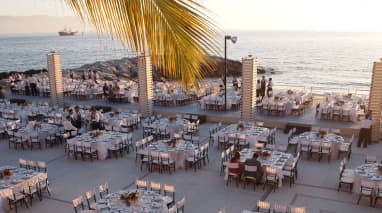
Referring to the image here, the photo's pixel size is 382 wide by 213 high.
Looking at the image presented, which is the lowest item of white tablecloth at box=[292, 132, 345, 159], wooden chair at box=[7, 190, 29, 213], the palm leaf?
wooden chair at box=[7, 190, 29, 213]

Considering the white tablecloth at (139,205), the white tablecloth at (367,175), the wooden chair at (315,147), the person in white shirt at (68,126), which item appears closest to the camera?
the white tablecloth at (139,205)

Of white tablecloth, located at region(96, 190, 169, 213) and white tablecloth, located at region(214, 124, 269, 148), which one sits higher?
white tablecloth, located at region(214, 124, 269, 148)

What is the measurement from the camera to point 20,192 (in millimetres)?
9242

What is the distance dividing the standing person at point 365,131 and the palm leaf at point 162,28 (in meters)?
12.5

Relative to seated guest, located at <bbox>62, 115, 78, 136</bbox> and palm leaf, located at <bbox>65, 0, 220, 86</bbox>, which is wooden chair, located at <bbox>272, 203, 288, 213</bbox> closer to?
palm leaf, located at <bbox>65, 0, 220, 86</bbox>

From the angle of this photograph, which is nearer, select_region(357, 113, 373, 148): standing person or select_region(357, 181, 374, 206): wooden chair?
select_region(357, 181, 374, 206): wooden chair

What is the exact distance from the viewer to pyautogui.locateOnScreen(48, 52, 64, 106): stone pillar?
21.6 metres

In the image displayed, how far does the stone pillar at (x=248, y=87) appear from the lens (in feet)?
53.8

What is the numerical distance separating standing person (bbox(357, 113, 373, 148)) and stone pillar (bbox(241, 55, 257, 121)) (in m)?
4.78

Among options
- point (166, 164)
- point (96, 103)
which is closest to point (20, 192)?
point (166, 164)

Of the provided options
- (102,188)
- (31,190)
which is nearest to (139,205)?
(102,188)

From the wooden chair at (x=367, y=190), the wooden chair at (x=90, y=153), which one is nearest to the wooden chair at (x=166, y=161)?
the wooden chair at (x=90, y=153)

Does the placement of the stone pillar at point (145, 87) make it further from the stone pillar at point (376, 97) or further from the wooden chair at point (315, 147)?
the stone pillar at point (376, 97)

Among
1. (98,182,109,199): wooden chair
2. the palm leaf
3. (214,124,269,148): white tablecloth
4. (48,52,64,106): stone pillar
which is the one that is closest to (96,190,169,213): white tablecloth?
(98,182,109,199): wooden chair
